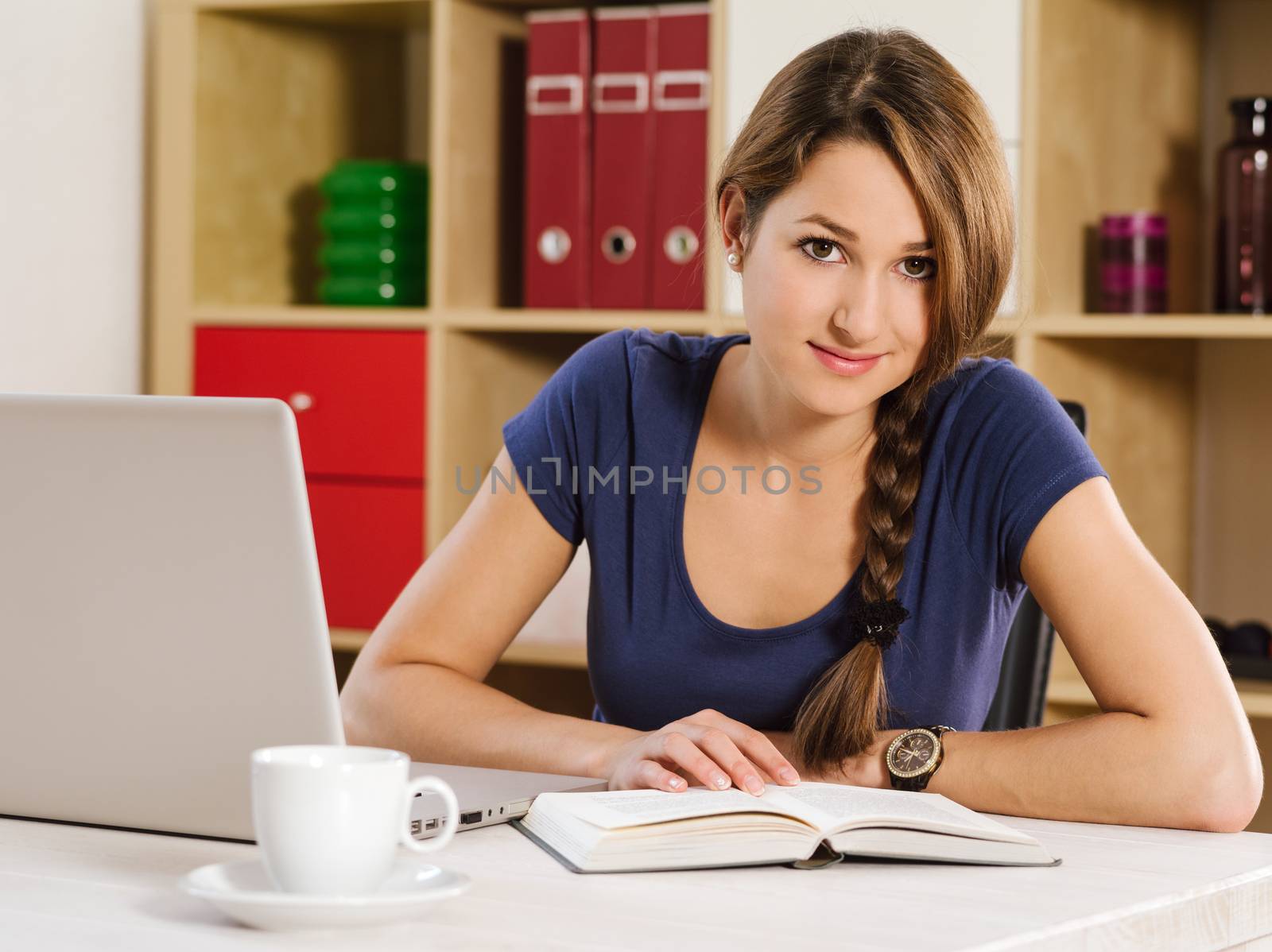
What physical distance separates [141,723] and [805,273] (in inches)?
26.5

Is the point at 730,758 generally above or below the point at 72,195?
below

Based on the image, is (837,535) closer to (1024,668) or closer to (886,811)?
(1024,668)

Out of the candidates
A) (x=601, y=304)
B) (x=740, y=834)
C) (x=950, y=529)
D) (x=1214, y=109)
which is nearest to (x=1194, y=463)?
(x=1214, y=109)

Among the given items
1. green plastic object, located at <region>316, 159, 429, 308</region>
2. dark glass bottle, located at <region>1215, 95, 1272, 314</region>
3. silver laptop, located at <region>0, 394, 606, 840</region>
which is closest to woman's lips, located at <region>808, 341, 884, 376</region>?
silver laptop, located at <region>0, 394, 606, 840</region>

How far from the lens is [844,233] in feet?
4.31

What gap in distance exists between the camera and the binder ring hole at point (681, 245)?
237 centimetres

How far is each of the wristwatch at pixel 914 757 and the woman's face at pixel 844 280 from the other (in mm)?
298

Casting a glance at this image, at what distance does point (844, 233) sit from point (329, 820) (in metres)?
0.73

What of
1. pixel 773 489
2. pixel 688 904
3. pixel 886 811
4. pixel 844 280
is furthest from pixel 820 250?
pixel 688 904

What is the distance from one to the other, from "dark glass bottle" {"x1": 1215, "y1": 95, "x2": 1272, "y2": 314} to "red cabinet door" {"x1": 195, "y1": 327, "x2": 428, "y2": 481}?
1.18 m

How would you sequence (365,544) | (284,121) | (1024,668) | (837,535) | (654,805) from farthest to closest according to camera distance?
(284,121)
(365,544)
(1024,668)
(837,535)
(654,805)

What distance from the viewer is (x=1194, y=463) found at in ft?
7.98

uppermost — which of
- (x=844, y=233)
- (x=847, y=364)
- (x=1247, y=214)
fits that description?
(x=1247, y=214)

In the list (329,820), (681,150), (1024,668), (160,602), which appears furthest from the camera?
(681,150)
